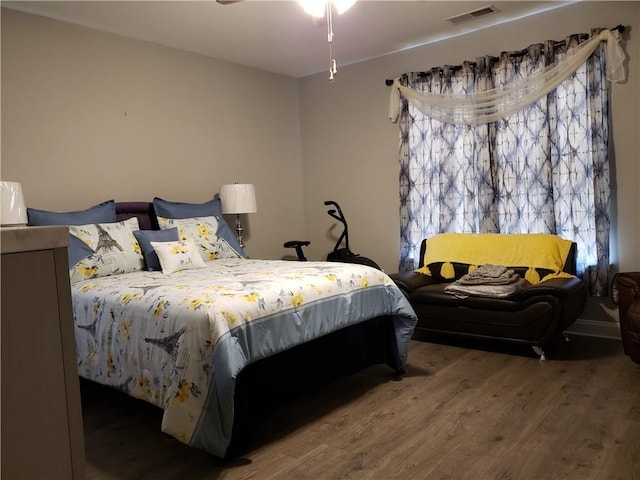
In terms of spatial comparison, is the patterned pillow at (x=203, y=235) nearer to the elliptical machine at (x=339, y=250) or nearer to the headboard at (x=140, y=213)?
the headboard at (x=140, y=213)

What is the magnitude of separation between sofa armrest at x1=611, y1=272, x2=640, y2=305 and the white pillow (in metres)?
2.90

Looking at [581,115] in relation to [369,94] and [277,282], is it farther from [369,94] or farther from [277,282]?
[277,282]

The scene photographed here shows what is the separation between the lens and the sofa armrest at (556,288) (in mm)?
3379

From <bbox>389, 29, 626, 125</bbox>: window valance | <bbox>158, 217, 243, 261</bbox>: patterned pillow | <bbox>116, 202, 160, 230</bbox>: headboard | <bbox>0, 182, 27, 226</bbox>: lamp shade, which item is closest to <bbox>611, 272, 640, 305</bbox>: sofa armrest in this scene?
<bbox>389, 29, 626, 125</bbox>: window valance

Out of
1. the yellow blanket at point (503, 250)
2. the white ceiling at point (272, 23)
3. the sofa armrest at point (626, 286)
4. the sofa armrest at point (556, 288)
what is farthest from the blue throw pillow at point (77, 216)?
→ the sofa armrest at point (626, 286)

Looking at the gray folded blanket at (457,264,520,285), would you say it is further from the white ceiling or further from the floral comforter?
the white ceiling

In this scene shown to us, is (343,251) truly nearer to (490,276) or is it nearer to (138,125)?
(490,276)

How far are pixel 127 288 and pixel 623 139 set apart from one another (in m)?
3.71

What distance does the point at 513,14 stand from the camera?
4.16 meters

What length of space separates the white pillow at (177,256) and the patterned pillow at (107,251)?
18 centimetres

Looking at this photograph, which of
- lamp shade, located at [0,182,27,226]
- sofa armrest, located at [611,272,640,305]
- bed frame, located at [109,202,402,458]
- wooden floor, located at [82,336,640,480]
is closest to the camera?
wooden floor, located at [82,336,640,480]

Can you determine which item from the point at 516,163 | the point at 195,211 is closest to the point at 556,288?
the point at 516,163

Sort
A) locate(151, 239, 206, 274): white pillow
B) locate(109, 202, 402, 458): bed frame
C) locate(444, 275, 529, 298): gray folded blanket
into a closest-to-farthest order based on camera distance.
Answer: locate(109, 202, 402, 458): bed frame → locate(151, 239, 206, 274): white pillow → locate(444, 275, 529, 298): gray folded blanket

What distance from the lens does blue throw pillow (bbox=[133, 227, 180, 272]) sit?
3650mm
